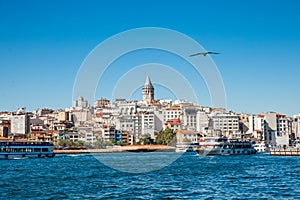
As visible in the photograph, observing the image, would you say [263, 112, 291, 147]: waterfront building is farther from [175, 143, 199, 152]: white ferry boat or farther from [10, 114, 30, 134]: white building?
[10, 114, 30, 134]: white building

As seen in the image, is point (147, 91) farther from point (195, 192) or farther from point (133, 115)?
point (195, 192)

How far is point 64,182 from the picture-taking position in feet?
77.4

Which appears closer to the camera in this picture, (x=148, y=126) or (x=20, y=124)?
(x=148, y=126)

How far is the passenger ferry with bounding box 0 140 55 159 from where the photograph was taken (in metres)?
50.8

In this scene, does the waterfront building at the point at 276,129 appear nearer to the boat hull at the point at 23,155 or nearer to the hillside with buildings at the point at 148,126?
the hillside with buildings at the point at 148,126

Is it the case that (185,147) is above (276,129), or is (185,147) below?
below

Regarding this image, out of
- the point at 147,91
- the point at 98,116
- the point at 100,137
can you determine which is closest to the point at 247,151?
the point at 100,137

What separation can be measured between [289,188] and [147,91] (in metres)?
121

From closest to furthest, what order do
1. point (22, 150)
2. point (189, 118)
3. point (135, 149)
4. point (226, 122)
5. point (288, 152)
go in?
point (22, 150) < point (288, 152) < point (135, 149) < point (226, 122) < point (189, 118)

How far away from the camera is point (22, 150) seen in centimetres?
5162

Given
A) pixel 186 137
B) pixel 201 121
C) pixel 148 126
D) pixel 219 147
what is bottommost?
pixel 219 147

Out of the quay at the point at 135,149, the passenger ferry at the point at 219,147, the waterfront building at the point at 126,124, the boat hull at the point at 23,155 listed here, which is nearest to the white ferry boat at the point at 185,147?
the quay at the point at 135,149

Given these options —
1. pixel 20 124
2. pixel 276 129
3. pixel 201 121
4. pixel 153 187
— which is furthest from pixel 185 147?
pixel 153 187

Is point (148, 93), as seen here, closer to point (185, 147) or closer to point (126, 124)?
point (126, 124)
